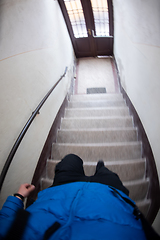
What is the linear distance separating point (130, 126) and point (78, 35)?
382 cm

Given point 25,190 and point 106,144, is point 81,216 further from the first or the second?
point 106,144

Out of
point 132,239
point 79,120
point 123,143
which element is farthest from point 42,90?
point 132,239

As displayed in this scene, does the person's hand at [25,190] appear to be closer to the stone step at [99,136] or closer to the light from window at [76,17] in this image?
the stone step at [99,136]

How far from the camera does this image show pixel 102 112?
2.28m

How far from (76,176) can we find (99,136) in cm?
97

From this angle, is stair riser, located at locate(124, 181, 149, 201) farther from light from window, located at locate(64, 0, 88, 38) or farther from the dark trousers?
light from window, located at locate(64, 0, 88, 38)

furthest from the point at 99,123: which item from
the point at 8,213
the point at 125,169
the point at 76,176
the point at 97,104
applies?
the point at 8,213

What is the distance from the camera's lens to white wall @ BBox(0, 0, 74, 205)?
992 millimetres

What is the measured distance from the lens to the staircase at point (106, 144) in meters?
1.36

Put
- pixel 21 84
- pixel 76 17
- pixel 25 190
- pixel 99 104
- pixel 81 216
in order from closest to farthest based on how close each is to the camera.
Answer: pixel 81 216, pixel 25 190, pixel 21 84, pixel 99 104, pixel 76 17

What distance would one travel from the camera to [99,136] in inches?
71.3

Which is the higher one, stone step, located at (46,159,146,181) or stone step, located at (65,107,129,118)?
stone step, located at (65,107,129,118)

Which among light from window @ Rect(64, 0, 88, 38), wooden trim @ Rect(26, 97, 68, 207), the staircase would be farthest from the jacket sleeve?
light from window @ Rect(64, 0, 88, 38)

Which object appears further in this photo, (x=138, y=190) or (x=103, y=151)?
(x=103, y=151)
